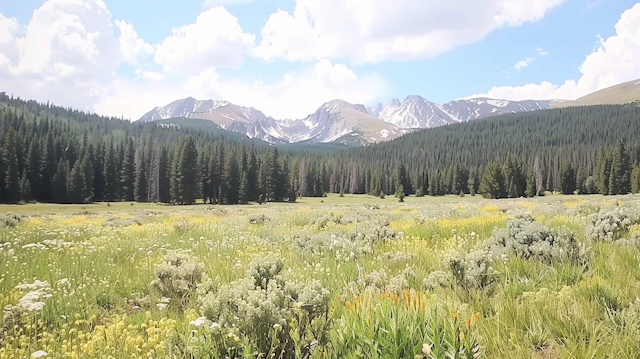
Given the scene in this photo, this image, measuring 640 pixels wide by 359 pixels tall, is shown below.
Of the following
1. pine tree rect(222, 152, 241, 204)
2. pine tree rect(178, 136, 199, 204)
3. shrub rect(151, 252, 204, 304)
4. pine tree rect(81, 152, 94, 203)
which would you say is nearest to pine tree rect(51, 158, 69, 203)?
pine tree rect(81, 152, 94, 203)

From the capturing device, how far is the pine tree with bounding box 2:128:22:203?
256ft

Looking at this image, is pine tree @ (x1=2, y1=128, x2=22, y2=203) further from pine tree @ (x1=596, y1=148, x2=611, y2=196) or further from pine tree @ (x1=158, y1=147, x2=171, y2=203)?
pine tree @ (x1=596, y1=148, x2=611, y2=196)

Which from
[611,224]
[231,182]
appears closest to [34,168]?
[231,182]

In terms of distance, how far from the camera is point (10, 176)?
78.6m

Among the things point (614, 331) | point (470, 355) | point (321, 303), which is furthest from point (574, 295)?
point (321, 303)

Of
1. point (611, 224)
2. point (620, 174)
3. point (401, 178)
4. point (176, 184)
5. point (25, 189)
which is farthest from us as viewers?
point (401, 178)

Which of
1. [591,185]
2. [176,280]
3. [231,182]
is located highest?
[231,182]

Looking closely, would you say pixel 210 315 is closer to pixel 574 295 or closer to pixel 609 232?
pixel 574 295

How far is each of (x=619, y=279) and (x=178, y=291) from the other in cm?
561

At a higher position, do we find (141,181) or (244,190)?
(141,181)

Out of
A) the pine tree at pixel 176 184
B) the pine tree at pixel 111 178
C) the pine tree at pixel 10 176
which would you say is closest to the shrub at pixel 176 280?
the pine tree at pixel 176 184

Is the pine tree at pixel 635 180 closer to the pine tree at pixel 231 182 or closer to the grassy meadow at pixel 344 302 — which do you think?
the pine tree at pixel 231 182

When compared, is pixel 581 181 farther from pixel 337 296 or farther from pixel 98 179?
pixel 98 179

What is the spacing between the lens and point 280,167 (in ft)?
333
